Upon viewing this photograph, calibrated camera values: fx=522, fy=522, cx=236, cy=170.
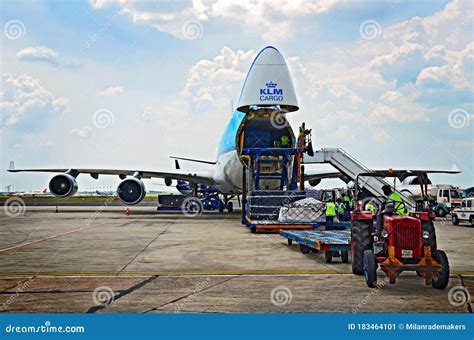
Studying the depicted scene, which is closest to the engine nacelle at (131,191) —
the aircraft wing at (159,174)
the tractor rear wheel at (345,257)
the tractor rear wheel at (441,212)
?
the aircraft wing at (159,174)

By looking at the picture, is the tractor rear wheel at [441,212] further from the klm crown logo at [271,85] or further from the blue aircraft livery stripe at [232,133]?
the klm crown logo at [271,85]

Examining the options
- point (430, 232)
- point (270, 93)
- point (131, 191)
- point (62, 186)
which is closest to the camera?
point (430, 232)

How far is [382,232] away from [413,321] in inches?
110

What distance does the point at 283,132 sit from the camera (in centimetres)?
2448

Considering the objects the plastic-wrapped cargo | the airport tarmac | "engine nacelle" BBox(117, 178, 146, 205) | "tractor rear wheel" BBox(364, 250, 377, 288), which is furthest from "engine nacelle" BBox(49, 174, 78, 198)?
"tractor rear wheel" BBox(364, 250, 377, 288)

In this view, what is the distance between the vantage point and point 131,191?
29547 mm

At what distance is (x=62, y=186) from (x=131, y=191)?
4606 mm

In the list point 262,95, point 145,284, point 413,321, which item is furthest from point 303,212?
point 413,321

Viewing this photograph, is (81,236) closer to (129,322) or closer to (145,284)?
(145,284)

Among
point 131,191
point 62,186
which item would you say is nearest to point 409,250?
point 131,191

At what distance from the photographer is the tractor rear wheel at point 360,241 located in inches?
383

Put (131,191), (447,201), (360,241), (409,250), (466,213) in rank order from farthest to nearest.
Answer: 1. (447,201)
2. (131,191)
3. (466,213)
4. (360,241)
5. (409,250)

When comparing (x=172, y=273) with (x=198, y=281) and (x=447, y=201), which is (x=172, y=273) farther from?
(x=447, y=201)

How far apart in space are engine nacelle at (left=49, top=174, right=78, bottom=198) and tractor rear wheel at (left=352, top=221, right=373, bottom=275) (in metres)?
24.3
